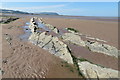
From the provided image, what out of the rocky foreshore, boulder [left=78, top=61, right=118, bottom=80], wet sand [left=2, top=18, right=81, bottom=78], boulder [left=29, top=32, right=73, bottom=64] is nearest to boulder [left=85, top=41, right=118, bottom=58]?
the rocky foreshore

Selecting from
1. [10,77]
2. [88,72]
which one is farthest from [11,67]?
[88,72]

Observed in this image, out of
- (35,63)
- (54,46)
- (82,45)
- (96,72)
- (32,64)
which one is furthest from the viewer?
(82,45)

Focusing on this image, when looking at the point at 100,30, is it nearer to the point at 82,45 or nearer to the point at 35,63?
the point at 82,45

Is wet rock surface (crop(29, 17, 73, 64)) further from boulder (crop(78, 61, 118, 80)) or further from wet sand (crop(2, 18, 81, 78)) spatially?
boulder (crop(78, 61, 118, 80))

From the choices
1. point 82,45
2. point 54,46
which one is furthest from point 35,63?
point 82,45

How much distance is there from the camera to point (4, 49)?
14375 millimetres

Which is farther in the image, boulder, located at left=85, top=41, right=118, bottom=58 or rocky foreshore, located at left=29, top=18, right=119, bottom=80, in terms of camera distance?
boulder, located at left=85, top=41, right=118, bottom=58

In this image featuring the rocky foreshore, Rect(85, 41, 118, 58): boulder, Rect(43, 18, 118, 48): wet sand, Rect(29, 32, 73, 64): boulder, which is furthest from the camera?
Rect(43, 18, 118, 48): wet sand

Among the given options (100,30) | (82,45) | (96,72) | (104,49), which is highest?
(100,30)

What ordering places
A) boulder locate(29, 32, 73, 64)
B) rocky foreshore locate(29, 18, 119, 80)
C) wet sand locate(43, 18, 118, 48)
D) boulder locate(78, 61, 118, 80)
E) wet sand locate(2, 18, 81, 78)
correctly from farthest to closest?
wet sand locate(43, 18, 118, 48) → boulder locate(29, 32, 73, 64) → wet sand locate(2, 18, 81, 78) → rocky foreshore locate(29, 18, 119, 80) → boulder locate(78, 61, 118, 80)

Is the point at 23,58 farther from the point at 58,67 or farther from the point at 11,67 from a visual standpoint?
the point at 58,67

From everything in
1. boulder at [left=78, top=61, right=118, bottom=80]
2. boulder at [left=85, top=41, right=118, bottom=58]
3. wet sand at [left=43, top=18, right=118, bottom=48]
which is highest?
wet sand at [left=43, top=18, right=118, bottom=48]

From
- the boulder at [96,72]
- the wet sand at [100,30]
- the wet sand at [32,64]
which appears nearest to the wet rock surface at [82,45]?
the boulder at [96,72]

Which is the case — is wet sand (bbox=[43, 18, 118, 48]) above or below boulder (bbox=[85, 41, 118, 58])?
above
